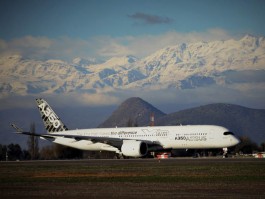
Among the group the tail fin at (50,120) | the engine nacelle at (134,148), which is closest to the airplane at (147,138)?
the engine nacelle at (134,148)

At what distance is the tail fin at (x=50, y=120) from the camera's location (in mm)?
104000

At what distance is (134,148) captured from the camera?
84.8m

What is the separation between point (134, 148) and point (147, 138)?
5.51 metres

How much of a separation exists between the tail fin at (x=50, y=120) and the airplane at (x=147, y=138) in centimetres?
279

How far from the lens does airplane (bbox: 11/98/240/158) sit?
→ 84.4m

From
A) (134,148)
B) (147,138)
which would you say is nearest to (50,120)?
(147,138)

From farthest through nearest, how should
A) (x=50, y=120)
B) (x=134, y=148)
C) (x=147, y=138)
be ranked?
(x=50, y=120), (x=147, y=138), (x=134, y=148)

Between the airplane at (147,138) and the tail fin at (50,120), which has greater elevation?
the tail fin at (50,120)

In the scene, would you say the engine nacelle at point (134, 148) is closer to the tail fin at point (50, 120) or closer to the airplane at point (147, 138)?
the airplane at point (147, 138)

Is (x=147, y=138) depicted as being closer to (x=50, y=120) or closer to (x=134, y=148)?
(x=134, y=148)

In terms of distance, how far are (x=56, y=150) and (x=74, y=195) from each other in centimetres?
9209

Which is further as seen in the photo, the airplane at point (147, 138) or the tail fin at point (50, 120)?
the tail fin at point (50, 120)

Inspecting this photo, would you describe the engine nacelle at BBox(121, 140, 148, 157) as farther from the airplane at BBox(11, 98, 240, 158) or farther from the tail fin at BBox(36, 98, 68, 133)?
the tail fin at BBox(36, 98, 68, 133)

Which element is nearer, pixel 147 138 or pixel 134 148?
pixel 134 148
